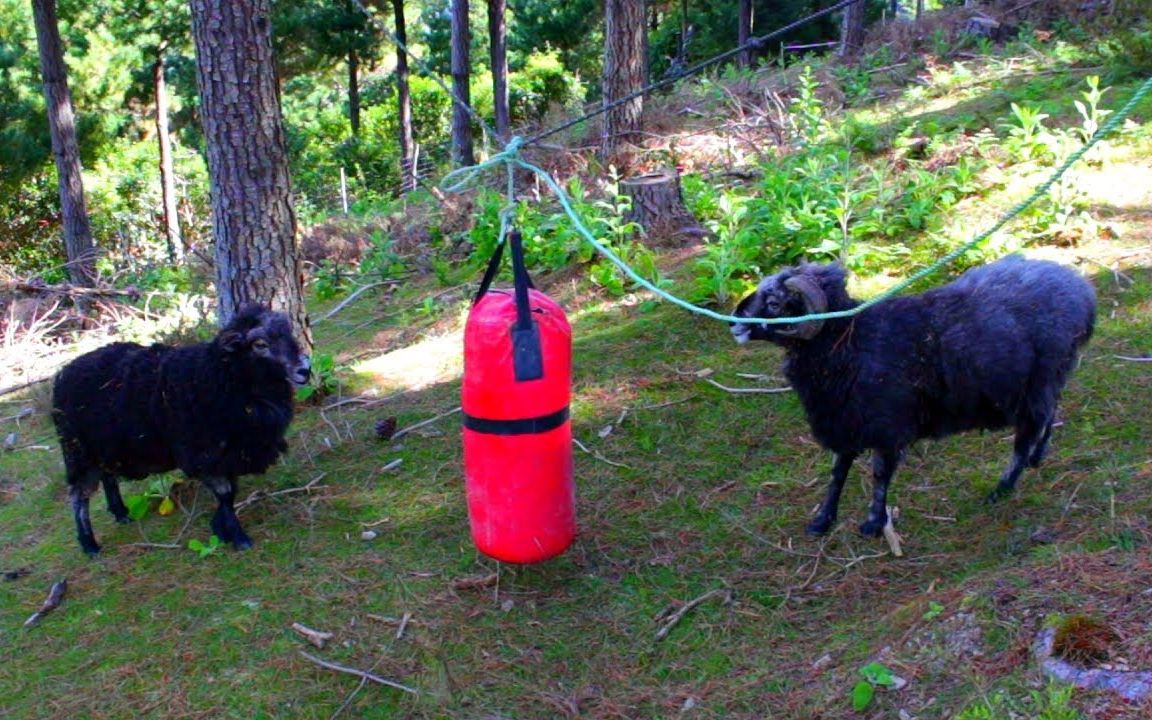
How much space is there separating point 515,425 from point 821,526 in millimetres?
1884

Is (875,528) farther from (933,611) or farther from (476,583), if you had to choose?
(476,583)

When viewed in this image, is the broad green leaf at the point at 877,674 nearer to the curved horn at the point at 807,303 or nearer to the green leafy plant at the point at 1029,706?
the green leafy plant at the point at 1029,706

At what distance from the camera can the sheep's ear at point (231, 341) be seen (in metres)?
5.52

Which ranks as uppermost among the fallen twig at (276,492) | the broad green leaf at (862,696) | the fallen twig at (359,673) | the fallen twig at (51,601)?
the broad green leaf at (862,696)

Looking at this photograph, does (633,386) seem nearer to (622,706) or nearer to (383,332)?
(622,706)

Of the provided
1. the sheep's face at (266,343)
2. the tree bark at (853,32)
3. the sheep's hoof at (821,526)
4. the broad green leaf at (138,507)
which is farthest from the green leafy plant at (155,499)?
the tree bark at (853,32)

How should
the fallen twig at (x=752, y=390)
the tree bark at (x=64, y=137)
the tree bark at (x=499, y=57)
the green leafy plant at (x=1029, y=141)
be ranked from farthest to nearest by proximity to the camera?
the tree bark at (x=499, y=57) < the tree bark at (x=64, y=137) < the green leafy plant at (x=1029, y=141) < the fallen twig at (x=752, y=390)

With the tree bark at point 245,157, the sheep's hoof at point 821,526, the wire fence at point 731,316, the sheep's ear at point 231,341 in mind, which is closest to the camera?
the wire fence at point 731,316

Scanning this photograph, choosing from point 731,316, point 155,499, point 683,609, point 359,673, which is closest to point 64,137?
point 155,499

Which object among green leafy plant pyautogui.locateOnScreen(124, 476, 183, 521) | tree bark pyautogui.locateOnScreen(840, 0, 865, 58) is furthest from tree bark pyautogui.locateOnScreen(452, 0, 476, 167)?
green leafy plant pyautogui.locateOnScreen(124, 476, 183, 521)

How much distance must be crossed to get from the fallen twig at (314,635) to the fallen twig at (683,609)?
67.0 inches

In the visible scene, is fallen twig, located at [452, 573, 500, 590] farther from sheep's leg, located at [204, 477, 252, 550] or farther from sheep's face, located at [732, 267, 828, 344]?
sheep's face, located at [732, 267, 828, 344]

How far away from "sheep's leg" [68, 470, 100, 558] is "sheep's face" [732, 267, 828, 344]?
4.30m

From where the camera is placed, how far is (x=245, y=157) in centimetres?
689
